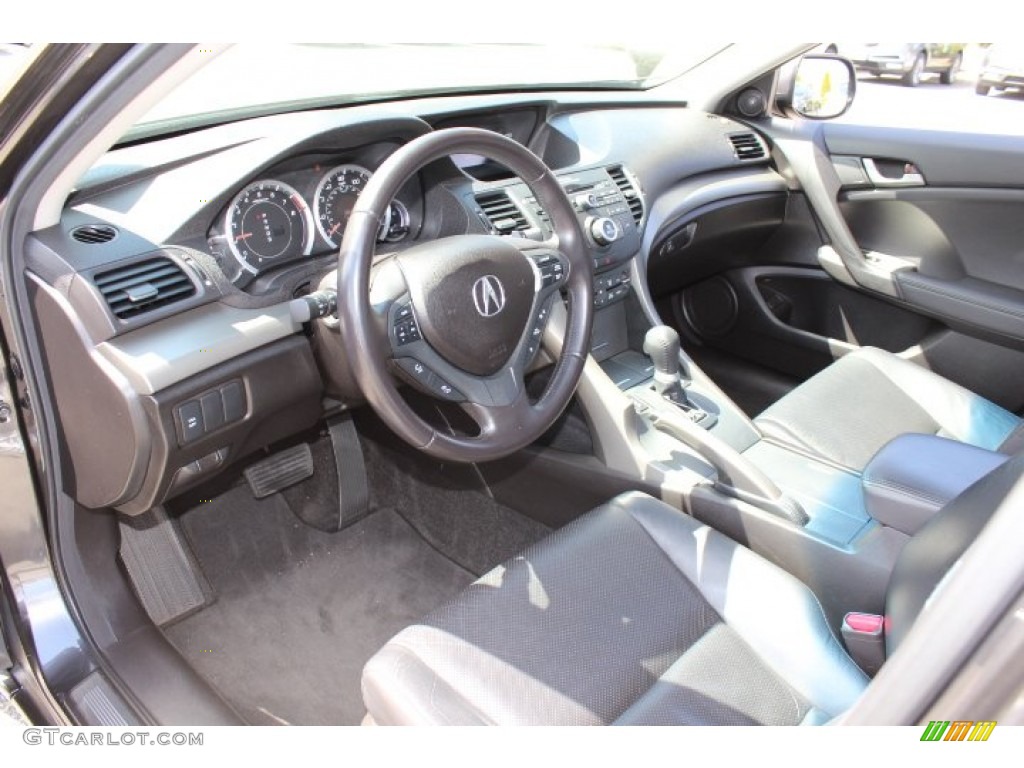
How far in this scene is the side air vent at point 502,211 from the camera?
1883 mm

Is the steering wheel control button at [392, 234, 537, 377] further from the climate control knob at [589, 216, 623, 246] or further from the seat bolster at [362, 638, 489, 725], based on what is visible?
the climate control knob at [589, 216, 623, 246]

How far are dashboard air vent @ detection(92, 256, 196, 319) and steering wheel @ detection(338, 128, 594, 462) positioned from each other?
33 cm

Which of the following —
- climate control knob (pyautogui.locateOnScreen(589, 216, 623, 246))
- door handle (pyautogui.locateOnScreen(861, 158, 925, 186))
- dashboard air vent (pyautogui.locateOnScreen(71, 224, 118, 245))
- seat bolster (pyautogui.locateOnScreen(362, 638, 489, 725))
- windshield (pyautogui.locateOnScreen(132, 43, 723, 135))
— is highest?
windshield (pyautogui.locateOnScreen(132, 43, 723, 135))

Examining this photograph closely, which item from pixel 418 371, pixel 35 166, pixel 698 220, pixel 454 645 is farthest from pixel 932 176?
pixel 35 166

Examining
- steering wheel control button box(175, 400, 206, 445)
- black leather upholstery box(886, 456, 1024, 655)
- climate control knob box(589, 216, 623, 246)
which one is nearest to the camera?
black leather upholstery box(886, 456, 1024, 655)

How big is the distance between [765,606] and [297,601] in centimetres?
127

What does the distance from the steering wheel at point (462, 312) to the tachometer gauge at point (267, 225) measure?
266mm

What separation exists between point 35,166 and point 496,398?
2.68 ft

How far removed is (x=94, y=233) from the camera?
4.60 feet

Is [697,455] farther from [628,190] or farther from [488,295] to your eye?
[628,190]

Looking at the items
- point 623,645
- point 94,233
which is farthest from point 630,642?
point 94,233

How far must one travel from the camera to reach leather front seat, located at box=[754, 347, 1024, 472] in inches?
74.9

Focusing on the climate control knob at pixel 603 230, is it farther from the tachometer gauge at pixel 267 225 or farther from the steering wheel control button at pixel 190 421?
the steering wheel control button at pixel 190 421

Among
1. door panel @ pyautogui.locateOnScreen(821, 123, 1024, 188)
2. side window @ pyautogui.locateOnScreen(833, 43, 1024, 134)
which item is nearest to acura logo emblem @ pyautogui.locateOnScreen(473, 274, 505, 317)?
side window @ pyautogui.locateOnScreen(833, 43, 1024, 134)
